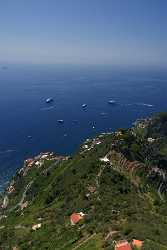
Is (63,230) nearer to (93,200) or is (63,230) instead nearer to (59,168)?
(93,200)

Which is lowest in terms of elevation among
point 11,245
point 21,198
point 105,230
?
point 21,198

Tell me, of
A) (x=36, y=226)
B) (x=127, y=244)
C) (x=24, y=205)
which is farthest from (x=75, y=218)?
(x=24, y=205)

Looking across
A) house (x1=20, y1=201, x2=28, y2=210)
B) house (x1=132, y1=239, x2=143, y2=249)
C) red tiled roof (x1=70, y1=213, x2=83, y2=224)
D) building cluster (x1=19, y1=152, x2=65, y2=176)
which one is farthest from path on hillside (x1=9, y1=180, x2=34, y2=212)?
house (x1=132, y1=239, x2=143, y2=249)

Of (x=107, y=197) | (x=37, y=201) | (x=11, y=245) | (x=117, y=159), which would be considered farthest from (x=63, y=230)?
(x=117, y=159)

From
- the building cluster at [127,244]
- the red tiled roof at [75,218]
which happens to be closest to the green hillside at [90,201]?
the building cluster at [127,244]

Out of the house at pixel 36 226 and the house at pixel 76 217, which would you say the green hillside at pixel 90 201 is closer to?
the house at pixel 36 226
